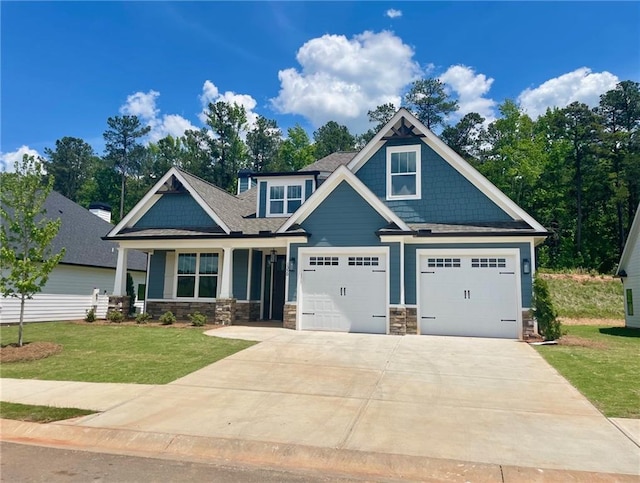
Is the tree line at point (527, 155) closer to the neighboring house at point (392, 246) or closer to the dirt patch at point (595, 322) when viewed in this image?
the dirt patch at point (595, 322)

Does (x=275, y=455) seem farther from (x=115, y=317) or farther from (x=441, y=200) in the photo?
(x=115, y=317)

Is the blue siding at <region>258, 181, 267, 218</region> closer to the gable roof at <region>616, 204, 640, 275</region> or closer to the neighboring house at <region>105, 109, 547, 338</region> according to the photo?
the neighboring house at <region>105, 109, 547, 338</region>

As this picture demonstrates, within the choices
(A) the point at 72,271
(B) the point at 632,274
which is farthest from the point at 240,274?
(B) the point at 632,274

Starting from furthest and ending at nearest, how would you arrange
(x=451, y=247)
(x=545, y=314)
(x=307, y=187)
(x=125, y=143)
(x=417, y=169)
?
(x=125, y=143) < (x=307, y=187) < (x=417, y=169) < (x=451, y=247) < (x=545, y=314)

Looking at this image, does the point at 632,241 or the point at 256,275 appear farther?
the point at 632,241

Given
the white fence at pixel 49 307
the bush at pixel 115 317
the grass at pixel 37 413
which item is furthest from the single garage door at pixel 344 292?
the white fence at pixel 49 307

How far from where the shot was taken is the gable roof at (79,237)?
20.8 metres

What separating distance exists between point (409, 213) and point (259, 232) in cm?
561

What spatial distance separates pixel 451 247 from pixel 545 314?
11.1ft

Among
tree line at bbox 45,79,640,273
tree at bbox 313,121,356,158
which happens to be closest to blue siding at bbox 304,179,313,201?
tree line at bbox 45,79,640,273

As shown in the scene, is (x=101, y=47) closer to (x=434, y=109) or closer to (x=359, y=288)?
(x=359, y=288)

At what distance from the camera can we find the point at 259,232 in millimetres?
16312

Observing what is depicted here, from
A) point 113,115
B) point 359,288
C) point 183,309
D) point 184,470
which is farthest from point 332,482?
point 113,115

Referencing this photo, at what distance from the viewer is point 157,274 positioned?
727 inches
